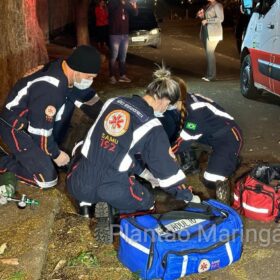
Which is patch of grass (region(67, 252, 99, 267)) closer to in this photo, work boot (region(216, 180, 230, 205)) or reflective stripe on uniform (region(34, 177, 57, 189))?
reflective stripe on uniform (region(34, 177, 57, 189))

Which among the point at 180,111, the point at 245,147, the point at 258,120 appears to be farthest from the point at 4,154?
the point at 258,120

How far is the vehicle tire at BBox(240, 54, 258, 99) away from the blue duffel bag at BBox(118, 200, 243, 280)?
16.1ft

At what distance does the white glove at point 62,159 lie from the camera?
430cm

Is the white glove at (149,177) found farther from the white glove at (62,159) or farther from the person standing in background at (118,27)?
the person standing in background at (118,27)

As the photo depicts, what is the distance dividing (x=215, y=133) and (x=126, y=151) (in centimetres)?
123

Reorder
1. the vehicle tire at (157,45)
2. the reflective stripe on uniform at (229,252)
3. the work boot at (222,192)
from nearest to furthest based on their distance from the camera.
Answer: the reflective stripe on uniform at (229,252)
the work boot at (222,192)
the vehicle tire at (157,45)

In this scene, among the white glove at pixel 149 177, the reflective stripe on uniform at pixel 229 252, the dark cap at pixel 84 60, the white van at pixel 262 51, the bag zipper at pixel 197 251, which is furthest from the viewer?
the white van at pixel 262 51

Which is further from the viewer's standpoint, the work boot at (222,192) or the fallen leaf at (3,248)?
the work boot at (222,192)

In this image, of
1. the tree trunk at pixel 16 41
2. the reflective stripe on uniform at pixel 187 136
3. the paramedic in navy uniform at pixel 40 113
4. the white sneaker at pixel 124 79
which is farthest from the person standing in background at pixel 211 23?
the paramedic in navy uniform at pixel 40 113

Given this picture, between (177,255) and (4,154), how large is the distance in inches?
98.4

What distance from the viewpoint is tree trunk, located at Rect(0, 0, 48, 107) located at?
645 centimetres

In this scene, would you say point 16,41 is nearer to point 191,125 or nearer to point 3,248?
point 191,125

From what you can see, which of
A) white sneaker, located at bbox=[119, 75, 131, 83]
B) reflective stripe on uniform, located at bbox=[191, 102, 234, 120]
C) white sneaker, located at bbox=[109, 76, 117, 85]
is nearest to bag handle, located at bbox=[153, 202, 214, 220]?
reflective stripe on uniform, located at bbox=[191, 102, 234, 120]

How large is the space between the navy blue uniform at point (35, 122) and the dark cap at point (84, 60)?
168 mm
